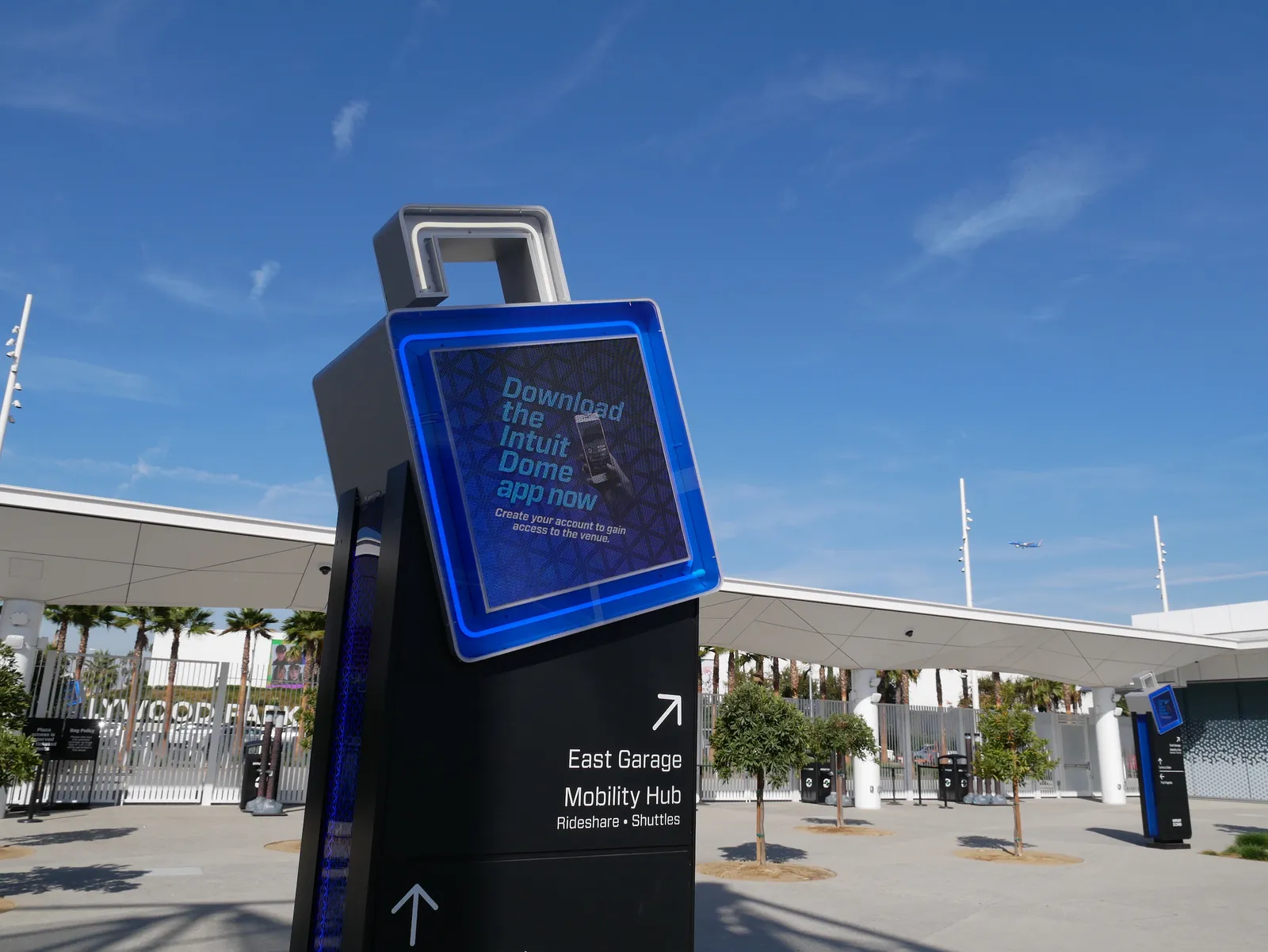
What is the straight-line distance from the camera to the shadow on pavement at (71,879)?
1075 centimetres

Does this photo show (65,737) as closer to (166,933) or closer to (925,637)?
(166,933)

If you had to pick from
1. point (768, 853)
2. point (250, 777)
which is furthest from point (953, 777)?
point (250, 777)

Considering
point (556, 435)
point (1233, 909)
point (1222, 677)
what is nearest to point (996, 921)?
point (1233, 909)

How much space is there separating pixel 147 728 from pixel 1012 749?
1846 cm

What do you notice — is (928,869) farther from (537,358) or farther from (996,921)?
(537,358)

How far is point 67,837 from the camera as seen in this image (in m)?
15.5

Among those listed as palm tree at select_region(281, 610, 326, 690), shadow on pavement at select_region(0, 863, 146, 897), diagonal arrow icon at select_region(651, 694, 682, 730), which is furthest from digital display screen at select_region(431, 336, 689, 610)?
palm tree at select_region(281, 610, 326, 690)

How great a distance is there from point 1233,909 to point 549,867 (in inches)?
474

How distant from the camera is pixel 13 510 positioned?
1384cm

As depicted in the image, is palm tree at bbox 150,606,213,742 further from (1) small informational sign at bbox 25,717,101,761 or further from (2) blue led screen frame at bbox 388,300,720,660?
(2) blue led screen frame at bbox 388,300,720,660

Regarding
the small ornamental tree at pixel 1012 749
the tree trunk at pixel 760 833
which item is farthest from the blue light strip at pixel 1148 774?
the tree trunk at pixel 760 833

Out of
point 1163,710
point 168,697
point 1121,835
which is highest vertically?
point 1163,710

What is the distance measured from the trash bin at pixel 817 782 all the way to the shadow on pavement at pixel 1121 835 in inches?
289

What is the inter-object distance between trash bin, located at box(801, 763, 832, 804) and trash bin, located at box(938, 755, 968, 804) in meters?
3.71
